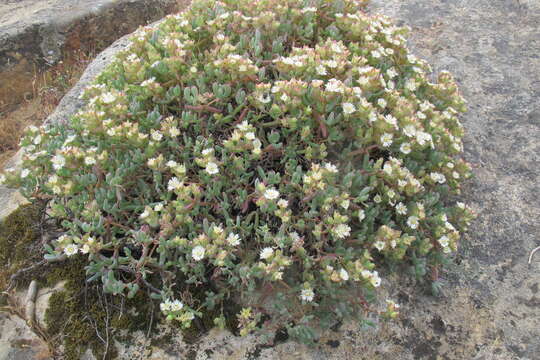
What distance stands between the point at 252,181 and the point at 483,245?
5.31 feet

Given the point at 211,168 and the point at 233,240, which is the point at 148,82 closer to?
the point at 211,168

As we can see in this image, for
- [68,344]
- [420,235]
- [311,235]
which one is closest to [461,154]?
[420,235]

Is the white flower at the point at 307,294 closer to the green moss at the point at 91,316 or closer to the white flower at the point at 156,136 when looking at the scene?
the green moss at the point at 91,316

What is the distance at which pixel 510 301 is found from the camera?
8.96 feet

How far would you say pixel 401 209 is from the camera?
9.12 ft

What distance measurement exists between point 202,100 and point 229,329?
4.53ft

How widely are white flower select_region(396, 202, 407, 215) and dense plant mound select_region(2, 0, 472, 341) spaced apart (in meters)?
0.01

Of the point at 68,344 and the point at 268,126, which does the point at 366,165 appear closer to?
the point at 268,126

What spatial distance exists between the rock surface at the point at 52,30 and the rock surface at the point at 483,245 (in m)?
2.45

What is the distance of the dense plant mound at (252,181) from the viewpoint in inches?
97.4

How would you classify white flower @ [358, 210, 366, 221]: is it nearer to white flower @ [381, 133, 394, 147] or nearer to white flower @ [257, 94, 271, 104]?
white flower @ [381, 133, 394, 147]

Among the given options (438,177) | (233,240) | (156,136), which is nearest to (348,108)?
(438,177)

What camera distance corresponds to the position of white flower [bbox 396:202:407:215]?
2762 mm

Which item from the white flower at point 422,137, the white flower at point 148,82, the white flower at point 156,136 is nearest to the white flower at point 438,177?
the white flower at point 422,137
